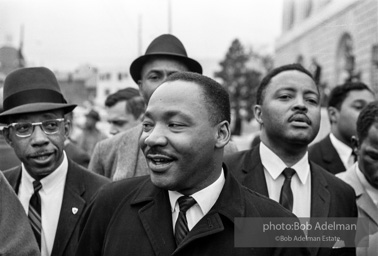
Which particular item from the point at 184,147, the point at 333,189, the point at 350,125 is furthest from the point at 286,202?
the point at 350,125

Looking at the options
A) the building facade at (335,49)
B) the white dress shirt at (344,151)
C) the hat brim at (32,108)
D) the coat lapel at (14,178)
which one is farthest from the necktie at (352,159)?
the building facade at (335,49)

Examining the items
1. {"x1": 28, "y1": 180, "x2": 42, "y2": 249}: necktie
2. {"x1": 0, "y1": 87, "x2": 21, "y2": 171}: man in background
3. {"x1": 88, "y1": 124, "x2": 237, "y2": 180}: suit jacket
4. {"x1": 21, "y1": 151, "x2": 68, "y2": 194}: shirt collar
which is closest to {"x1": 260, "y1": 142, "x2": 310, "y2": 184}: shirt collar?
{"x1": 88, "y1": 124, "x2": 237, "y2": 180}: suit jacket

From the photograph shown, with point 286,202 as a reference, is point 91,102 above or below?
above

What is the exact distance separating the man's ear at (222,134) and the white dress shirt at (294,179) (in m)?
0.86

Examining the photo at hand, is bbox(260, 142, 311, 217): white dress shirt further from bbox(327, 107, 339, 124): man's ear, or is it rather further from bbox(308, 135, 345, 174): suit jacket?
bbox(327, 107, 339, 124): man's ear

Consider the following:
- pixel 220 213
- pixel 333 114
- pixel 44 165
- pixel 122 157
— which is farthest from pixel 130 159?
pixel 333 114

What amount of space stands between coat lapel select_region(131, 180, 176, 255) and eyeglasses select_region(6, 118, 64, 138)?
1.13 metres

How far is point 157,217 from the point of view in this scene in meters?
2.07

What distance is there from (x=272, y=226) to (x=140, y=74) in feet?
6.41

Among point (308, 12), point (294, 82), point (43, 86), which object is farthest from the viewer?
point (308, 12)

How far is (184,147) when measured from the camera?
6.68 ft

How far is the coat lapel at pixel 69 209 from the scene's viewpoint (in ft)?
9.62

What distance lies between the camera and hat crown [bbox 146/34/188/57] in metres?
3.65

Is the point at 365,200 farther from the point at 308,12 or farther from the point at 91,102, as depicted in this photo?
the point at 91,102
